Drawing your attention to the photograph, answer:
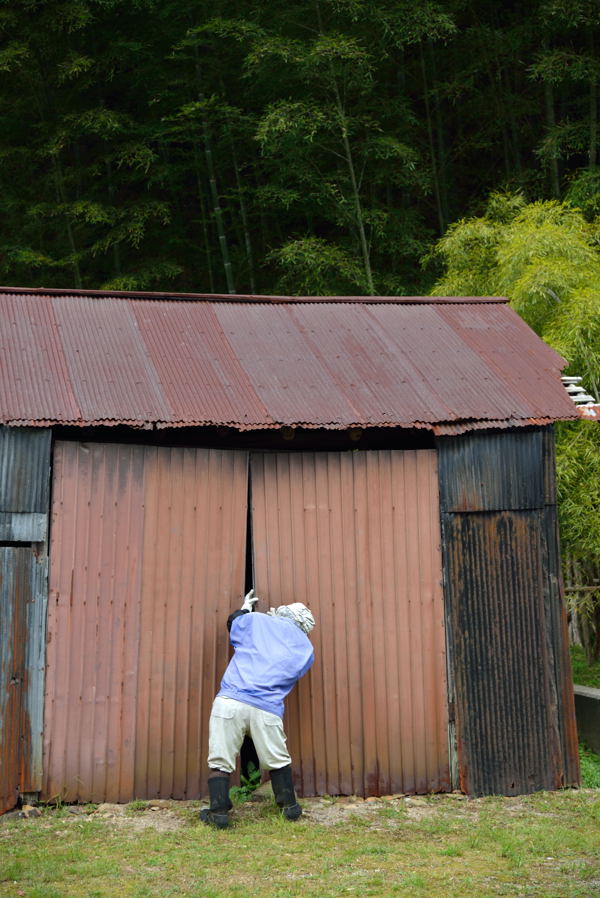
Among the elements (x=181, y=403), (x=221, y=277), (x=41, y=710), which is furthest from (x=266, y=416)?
(x=221, y=277)

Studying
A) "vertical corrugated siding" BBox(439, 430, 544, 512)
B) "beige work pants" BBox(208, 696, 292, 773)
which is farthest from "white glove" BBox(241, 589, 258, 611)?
"vertical corrugated siding" BBox(439, 430, 544, 512)

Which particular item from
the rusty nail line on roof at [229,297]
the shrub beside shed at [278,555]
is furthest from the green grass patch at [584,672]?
the rusty nail line on roof at [229,297]

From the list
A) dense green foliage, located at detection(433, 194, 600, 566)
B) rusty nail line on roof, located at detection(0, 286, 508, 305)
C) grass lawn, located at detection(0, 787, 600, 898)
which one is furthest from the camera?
dense green foliage, located at detection(433, 194, 600, 566)

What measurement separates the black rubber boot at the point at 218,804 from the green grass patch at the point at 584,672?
525 cm

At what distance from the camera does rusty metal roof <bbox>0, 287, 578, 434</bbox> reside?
6340 millimetres

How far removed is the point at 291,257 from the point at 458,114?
215 inches

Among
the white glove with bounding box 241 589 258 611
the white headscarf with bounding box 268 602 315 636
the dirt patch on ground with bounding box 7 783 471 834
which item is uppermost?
the white glove with bounding box 241 589 258 611

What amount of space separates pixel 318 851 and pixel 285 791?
0.67 m

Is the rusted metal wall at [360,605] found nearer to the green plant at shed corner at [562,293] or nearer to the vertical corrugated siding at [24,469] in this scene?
the vertical corrugated siding at [24,469]

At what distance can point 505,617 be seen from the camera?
6.82 m

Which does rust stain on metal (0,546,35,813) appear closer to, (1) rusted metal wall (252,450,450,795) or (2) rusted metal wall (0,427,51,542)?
(2) rusted metal wall (0,427,51,542)

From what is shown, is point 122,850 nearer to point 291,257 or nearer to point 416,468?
point 416,468

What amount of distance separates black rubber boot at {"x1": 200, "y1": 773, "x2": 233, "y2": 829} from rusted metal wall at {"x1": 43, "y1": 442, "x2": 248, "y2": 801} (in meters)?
0.46

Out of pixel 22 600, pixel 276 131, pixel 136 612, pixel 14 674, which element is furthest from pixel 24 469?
pixel 276 131
